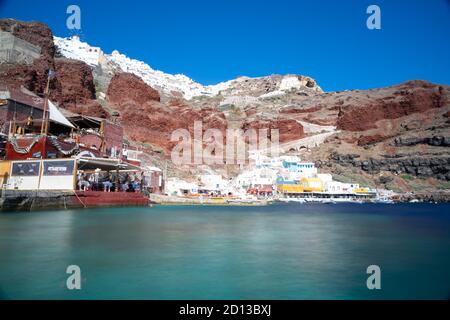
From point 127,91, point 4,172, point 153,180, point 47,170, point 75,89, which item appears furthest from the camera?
point 127,91

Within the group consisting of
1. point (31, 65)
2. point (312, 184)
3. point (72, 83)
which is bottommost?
point (312, 184)

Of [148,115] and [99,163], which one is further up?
[148,115]

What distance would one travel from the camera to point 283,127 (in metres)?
120

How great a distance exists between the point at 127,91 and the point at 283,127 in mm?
55368

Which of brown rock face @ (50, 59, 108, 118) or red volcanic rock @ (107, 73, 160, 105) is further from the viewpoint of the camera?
red volcanic rock @ (107, 73, 160, 105)

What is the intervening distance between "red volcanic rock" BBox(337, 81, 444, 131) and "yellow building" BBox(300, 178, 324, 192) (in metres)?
43.0

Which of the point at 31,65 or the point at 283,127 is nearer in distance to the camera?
the point at 31,65

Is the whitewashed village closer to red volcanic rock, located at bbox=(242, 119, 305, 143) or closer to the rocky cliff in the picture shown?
the rocky cliff

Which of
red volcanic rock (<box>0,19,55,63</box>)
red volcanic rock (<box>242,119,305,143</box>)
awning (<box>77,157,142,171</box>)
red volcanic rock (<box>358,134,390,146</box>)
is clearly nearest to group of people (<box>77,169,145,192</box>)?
awning (<box>77,157,142,171</box>)

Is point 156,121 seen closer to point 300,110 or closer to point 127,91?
point 127,91

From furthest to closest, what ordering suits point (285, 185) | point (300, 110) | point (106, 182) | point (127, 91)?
1. point (300, 110)
2. point (127, 91)
3. point (285, 185)
4. point (106, 182)

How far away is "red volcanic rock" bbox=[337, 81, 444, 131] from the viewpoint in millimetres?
116062

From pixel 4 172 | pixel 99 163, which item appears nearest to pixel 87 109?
pixel 99 163
